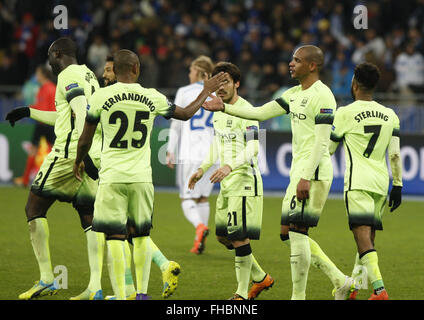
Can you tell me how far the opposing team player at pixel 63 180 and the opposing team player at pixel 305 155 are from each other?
1.32m

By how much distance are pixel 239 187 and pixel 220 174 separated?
0.40 meters

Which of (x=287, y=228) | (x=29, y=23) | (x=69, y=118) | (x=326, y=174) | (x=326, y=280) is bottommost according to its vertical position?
(x=326, y=280)

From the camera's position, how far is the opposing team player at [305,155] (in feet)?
25.1

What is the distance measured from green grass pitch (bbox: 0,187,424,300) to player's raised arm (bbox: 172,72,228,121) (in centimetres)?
190

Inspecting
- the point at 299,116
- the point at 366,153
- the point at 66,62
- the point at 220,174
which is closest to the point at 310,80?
the point at 299,116

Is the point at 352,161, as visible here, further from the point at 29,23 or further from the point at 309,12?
the point at 29,23

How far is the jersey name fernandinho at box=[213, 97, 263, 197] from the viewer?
8.30 m

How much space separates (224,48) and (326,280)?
12.3 metres

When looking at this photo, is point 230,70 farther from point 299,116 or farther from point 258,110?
Result: point 299,116

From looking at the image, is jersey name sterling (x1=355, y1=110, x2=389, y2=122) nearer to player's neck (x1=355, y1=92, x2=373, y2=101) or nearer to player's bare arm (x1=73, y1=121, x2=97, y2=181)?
player's neck (x1=355, y1=92, x2=373, y2=101)

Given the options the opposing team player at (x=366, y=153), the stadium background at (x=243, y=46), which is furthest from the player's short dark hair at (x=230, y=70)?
the stadium background at (x=243, y=46)

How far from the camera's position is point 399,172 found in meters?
8.28

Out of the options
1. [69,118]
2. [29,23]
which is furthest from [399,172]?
[29,23]

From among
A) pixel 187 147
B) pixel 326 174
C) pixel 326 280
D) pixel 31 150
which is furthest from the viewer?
pixel 31 150
